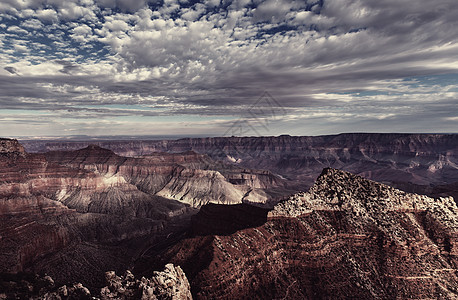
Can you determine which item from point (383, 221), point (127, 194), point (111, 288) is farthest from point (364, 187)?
point (127, 194)

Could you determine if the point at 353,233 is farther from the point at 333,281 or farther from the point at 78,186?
the point at 78,186

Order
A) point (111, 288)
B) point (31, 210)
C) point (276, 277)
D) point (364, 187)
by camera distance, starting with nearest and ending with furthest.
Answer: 1. point (111, 288)
2. point (276, 277)
3. point (364, 187)
4. point (31, 210)

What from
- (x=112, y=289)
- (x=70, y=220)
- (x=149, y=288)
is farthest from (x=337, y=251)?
(x=70, y=220)

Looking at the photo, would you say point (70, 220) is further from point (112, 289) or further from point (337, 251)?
point (337, 251)

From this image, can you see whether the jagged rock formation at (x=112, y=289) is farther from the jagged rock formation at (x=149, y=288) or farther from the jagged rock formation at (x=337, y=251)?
the jagged rock formation at (x=337, y=251)

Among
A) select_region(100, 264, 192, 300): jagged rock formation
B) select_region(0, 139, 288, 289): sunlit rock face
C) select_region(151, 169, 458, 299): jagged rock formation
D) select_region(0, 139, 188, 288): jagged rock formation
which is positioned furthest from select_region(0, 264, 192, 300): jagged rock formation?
select_region(0, 139, 188, 288): jagged rock formation

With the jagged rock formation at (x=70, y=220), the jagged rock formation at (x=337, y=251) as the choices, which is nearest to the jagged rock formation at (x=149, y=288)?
the jagged rock formation at (x=337, y=251)
